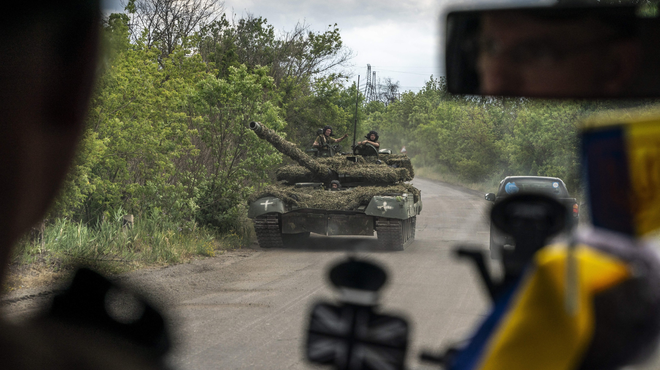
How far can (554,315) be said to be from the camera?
0.60 meters

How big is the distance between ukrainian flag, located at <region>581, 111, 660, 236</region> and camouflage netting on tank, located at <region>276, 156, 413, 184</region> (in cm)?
1038

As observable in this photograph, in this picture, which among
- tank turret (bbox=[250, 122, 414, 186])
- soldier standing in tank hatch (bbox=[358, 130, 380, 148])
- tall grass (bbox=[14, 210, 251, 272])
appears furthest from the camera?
soldier standing in tank hatch (bbox=[358, 130, 380, 148])

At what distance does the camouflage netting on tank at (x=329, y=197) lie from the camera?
33.3 feet

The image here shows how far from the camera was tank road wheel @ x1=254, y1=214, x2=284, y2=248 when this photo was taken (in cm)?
1020

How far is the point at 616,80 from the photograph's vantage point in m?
0.81

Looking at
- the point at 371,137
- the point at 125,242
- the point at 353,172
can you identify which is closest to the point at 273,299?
the point at 125,242

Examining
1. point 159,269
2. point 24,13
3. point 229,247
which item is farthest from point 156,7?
point 24,13

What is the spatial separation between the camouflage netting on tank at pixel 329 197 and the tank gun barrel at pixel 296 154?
64 centimetres

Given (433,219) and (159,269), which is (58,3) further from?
(433,219)

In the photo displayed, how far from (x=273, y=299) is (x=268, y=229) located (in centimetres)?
421

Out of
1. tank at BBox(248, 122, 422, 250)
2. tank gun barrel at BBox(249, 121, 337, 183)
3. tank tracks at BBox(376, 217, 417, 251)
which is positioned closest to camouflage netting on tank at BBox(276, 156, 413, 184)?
tank at BBox(248, 122, 422, 250)

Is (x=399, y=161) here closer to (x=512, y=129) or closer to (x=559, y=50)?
(x=512, y=129)

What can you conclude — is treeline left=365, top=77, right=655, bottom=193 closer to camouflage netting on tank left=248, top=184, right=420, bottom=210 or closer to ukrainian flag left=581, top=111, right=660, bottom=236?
ukrainian flag left=581, top=111, right=660, bottom=236

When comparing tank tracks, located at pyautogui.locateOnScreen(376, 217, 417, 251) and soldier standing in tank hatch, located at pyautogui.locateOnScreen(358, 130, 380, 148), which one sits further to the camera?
soldier standing in tank hatch, located at pyautogui.locateOnScreen(358, 130, 380, 148)
